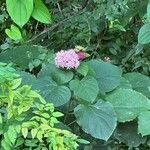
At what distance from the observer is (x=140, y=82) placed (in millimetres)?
2064

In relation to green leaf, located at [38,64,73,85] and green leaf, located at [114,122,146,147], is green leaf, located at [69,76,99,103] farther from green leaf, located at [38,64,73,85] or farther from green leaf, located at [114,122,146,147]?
green leaf, located at [114,122,146,147]

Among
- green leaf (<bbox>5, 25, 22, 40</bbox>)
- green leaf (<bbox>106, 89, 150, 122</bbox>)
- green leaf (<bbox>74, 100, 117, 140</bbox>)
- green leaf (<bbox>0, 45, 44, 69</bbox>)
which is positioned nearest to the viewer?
green leaf (<bbox>74, 100, 117, 140</bbox>)

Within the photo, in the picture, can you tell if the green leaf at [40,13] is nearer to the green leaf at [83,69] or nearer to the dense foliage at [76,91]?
the dense foliage at [76,91]

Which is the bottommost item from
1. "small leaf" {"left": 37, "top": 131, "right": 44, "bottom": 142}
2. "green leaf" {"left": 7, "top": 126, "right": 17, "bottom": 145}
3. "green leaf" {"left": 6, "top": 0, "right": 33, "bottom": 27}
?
"small leaf" {"left": 37, "top": 131, "right": 44, "bottom": 142}

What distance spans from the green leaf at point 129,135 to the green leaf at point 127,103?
0.25ft

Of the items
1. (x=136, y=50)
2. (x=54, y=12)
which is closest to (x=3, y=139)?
(x=136, y=50)

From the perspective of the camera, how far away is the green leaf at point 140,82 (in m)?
2.02

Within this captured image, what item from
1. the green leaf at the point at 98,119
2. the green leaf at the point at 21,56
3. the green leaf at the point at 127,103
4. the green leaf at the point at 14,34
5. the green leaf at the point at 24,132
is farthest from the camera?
the green leaf at the point at 14,34

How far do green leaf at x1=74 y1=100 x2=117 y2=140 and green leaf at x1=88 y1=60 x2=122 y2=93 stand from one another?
0.34 feet

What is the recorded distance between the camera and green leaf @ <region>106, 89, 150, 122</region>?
1.83 m

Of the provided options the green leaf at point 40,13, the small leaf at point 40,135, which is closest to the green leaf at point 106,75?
the green leaf at point 40,13

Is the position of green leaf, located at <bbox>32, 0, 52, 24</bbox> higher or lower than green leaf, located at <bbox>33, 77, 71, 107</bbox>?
higher

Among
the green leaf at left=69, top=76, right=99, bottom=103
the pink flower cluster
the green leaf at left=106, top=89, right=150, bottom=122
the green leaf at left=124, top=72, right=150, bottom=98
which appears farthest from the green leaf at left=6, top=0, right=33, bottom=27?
the green leaf at left=124, top=72, right=150, bottom=98

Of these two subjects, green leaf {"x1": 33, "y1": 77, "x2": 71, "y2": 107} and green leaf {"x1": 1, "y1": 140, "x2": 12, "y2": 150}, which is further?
green leaf {"x1": 33, "y1": 77, "x2": 71, "y2": 107}
